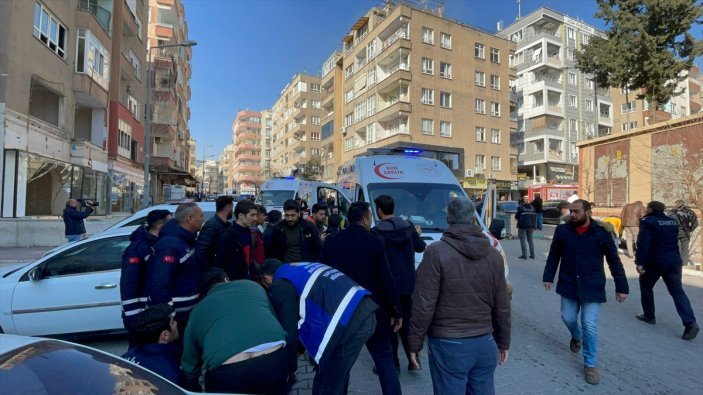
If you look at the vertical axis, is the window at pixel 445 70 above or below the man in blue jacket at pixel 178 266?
above

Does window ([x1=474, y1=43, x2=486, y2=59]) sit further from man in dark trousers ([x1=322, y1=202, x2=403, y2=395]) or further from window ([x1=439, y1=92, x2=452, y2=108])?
man in dark trousers ([x1=322, y1=202, x2=403, y2=395])

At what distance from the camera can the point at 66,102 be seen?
19.6 meters

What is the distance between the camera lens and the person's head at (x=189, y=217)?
3.76 meters

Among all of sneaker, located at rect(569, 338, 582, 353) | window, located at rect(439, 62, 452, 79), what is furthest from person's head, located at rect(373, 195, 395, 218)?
window, located at rect(439, 62, 452, 79)

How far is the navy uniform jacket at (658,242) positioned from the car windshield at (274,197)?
13970 millimetres

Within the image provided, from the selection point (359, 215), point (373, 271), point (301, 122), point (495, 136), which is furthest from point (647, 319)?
point (301, 122)

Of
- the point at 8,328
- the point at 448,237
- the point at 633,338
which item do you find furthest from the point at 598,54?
the point at 8,328

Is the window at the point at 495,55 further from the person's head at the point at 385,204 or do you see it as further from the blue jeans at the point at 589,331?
the person's head at the point at 385,204

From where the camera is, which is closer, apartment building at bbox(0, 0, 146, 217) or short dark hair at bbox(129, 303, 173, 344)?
short dark hair at bbox(129, 303, 173, 344)

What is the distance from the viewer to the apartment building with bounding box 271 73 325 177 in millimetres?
65875

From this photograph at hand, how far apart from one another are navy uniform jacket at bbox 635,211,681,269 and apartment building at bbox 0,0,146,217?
19.4m

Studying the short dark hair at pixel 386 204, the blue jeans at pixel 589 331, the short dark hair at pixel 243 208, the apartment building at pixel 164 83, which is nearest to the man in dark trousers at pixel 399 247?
the short dark hair at pixel 386 204

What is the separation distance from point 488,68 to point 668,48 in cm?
2013

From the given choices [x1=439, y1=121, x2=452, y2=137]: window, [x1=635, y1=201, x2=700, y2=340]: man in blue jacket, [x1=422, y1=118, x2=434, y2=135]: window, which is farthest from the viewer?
[x1=439, y1=121, x2=452, y2=137]: window
